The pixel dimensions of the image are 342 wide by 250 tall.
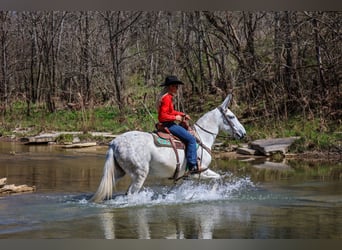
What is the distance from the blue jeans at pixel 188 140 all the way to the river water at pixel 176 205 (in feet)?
1.24

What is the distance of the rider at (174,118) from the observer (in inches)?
248

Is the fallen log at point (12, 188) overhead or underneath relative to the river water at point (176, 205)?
overhead

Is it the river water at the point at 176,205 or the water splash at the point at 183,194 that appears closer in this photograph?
the river water at the point at 176,205

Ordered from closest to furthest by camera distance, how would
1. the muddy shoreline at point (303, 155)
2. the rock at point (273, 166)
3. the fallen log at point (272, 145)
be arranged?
the rock at point (273, 166) → the muddy shoreline at point (303, 155) → the fallen log at point (272, 145)

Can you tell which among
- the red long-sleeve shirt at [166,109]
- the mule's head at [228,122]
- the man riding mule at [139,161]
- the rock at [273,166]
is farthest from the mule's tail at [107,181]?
the rock at [273,166]

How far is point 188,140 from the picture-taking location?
637 centimetres

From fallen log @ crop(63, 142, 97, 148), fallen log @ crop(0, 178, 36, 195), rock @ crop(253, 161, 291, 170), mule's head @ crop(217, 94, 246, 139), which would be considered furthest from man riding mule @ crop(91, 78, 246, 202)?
fallen log @ crop(63, 142, 97, 148)

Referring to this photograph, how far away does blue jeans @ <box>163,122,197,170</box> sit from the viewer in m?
6.36

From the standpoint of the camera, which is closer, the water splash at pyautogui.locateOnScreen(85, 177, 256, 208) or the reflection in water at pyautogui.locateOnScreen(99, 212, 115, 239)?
the reflection in water at pyautogui.locateOnScreen(99, 212, 115, 239)

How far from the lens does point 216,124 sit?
22.0 feet

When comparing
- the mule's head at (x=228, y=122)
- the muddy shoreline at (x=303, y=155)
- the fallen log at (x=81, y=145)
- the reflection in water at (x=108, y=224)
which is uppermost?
the mule's head at (x=228, y=122)

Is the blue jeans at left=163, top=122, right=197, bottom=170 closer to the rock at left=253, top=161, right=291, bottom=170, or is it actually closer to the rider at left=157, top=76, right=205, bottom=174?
the rider at left=157, top=76, right=205, bottom=174

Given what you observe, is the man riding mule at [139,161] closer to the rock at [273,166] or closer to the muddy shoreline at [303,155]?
the rock at [273,166]

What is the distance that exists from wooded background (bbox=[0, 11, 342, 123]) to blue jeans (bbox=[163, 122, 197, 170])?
2.11 metres
